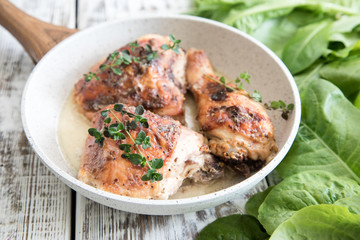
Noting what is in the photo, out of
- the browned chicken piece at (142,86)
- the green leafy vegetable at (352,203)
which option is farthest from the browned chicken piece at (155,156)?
the green leafy vegetable at (352,203)

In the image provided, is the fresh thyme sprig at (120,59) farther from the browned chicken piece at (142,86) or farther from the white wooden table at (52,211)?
the white wooden table at (52,211)

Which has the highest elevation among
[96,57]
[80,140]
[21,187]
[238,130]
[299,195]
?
[238,130]

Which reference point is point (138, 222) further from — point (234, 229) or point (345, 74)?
point (345, 74)

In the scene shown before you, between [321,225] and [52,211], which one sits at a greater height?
[321,225]

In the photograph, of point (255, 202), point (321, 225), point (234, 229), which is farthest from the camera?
point (255, 202)

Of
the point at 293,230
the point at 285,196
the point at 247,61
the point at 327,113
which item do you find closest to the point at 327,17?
the point at 247,61

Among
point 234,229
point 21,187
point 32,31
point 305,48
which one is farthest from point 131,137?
point 305,48

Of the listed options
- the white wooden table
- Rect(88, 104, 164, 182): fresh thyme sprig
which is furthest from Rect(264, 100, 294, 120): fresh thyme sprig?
Rect(88, 104, 164, 182): fresh thyme sprig
